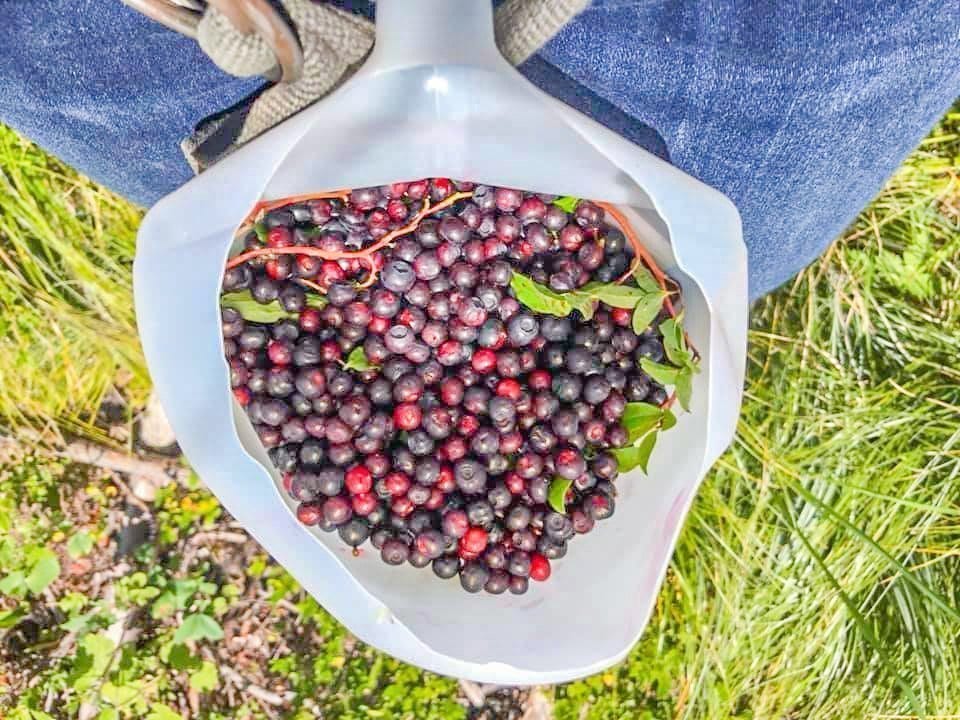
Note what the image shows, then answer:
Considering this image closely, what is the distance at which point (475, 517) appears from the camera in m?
0.94

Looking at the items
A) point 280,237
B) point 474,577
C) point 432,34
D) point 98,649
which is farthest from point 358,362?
point 98,649

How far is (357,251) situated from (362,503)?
0.87ft

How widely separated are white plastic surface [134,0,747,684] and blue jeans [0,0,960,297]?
13 cm

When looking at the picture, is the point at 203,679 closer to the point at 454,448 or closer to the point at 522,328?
the point at 454,448

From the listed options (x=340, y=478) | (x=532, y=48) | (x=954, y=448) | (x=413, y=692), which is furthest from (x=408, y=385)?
(x=954, y=448)

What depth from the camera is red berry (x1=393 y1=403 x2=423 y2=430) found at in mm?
923

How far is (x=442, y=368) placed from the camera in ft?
3.09

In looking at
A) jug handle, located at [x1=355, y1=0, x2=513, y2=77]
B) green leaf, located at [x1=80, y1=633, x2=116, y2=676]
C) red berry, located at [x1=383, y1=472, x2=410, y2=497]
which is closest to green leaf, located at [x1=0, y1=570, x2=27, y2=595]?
green leaf, located at [x1=80, y1=633, x2=116, y2=676]

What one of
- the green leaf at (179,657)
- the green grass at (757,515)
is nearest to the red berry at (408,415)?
the green grass at (757,515)

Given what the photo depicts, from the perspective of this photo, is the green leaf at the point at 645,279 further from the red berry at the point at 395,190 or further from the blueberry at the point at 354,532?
the blueberry at the point at 354,532

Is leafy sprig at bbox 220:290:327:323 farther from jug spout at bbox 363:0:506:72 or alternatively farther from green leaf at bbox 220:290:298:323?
jug spout at bbox 363:0:506:72

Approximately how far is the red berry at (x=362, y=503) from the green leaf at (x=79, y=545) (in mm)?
764

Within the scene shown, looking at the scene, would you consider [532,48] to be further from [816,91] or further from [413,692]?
[413,692]

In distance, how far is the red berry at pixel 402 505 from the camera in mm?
945
